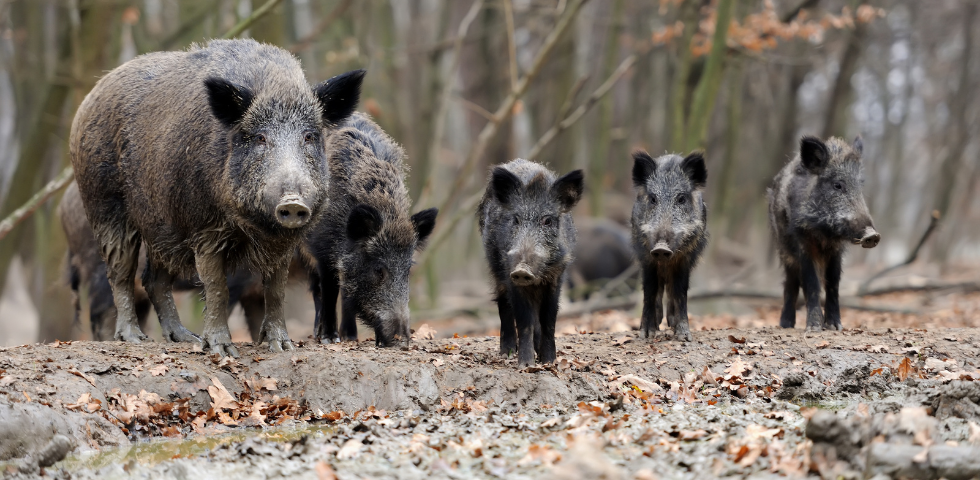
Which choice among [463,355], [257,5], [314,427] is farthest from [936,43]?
[314,427]

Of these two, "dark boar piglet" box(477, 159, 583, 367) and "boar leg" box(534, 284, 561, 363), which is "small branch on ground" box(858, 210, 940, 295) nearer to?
"dark boar piglet" box(477, 159, 583, 367)

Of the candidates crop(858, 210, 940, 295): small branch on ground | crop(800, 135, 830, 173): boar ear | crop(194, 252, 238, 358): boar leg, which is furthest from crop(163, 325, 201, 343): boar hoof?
crop(858, 210, 940, 295): small branch on ground

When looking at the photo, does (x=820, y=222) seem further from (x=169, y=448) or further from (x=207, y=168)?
(x=169, y=448)

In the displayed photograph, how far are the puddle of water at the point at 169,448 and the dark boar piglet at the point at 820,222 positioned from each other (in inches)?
213

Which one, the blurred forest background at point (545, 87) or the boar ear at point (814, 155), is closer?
the boar ear at point (814, 155)

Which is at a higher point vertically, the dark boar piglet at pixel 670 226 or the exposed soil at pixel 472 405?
the dark boar piglet at pixel 670 226

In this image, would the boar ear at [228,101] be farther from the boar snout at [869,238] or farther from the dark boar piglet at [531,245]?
the boar snout at [869,238]

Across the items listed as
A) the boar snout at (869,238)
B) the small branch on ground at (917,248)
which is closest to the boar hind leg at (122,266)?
the boar snout at (869,238)

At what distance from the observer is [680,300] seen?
336 inches

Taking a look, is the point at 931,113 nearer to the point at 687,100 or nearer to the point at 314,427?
the point at 687,100

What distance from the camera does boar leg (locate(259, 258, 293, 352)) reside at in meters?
7.60

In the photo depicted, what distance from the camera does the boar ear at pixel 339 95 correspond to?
7461 millimetres

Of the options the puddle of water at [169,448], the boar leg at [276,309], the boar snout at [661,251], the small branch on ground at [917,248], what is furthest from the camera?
the small branch on ground at [917,248]

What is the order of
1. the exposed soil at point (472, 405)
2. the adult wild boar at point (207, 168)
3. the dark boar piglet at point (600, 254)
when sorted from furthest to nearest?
the dark boar piglet at point (600, 254), the adult wild boar at point (207, 168), the exposed soil at point (472, 405)
